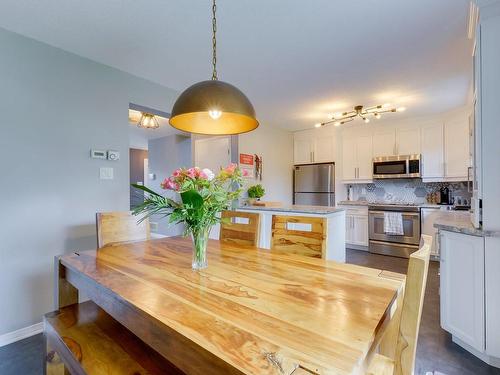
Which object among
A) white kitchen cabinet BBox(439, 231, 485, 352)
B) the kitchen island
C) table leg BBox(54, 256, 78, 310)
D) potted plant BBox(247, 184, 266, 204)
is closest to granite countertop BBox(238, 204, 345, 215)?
the kitchen island

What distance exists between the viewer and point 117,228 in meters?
1.90

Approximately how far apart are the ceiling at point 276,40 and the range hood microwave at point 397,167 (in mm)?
1305

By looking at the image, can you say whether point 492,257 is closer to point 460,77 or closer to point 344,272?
point 344,272

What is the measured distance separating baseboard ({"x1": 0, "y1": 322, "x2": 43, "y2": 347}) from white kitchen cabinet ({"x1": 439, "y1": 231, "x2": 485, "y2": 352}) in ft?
10.4

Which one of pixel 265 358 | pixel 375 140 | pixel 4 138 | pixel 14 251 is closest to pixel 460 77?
pixel 375 140

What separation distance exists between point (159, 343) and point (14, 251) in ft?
6.49

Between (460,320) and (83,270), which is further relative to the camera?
(460,320)

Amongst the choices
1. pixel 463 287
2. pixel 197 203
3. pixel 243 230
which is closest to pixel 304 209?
pixel 243 230

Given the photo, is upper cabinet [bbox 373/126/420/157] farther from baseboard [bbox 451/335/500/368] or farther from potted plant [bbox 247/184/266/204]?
baseboard [bbox 451/335/500/368]

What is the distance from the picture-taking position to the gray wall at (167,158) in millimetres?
4684

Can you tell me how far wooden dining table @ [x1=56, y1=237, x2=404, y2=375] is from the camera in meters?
0.60

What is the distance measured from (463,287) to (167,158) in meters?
4.85

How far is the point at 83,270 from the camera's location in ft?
3.96

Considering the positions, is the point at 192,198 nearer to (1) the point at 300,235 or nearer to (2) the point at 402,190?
(1) the point at 300,235
